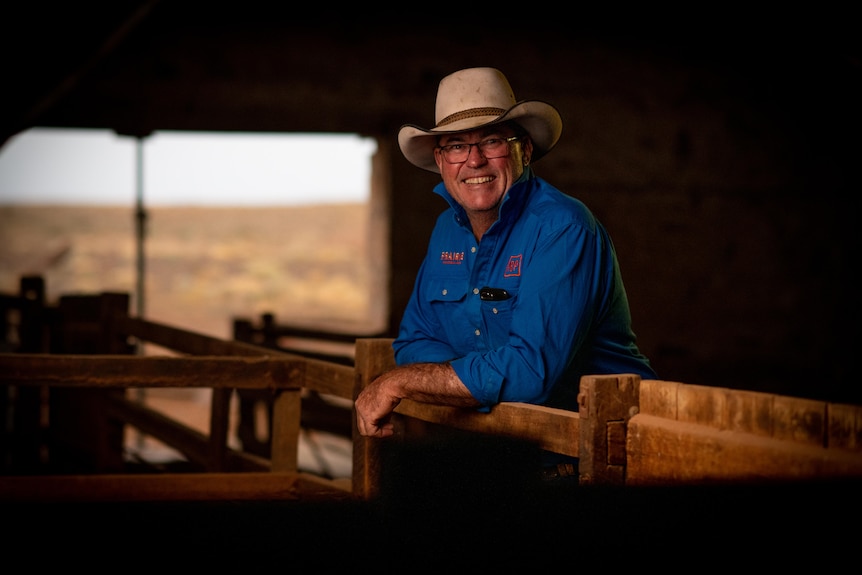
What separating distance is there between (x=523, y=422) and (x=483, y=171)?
2.71 ft

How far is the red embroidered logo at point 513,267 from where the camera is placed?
7.87 feet

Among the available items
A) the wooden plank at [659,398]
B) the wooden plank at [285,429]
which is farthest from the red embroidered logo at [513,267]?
the wooden plank at [285,429]

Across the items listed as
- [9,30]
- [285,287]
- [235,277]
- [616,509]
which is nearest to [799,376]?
[9,30]

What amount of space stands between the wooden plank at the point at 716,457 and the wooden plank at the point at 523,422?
135mm

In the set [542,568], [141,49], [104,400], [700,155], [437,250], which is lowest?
[104,400]

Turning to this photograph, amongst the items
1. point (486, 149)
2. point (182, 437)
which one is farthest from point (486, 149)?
point (182, 437)

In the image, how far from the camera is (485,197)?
8.58ft

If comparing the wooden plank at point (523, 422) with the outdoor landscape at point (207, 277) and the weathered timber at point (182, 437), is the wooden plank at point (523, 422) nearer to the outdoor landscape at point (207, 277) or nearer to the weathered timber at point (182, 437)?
the weathered timber at point (182, 437)

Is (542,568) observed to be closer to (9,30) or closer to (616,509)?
(616,509)

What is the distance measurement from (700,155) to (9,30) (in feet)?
15.8

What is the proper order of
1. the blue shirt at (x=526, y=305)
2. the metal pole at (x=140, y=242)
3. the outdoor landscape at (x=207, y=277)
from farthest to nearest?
1. the outdoor landscape at (x=207, y=277)
2. the metal pole at (x=140, y=242)
3. the blue shirt at (x=526, y=305)

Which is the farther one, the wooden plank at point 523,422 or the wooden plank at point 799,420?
the wooden plank at point 523,422

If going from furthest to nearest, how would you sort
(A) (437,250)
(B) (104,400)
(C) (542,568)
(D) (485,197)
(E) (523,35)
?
(E) (523,35), (B) (104,400), (A) (437,250), (D) (485,197), (C) (542,568)

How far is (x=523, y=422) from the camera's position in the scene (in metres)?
2.11
